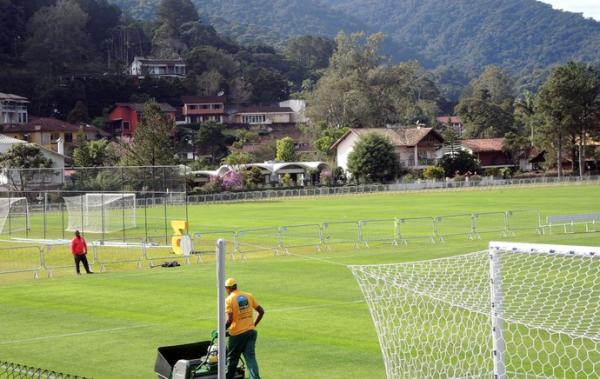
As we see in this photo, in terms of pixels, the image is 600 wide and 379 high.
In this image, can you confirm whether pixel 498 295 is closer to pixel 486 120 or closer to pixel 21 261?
pixel 21 261

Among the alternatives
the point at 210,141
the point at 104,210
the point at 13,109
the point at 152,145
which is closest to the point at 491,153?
the point at 210,141

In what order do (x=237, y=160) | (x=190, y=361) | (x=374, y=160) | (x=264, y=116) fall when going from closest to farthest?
(x=190, y=361) → (x=374, y=160) → (x=237, y=160) → (x=264, y=116)

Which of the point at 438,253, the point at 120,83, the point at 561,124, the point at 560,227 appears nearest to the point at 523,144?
the point at 561,124

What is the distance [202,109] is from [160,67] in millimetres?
25326

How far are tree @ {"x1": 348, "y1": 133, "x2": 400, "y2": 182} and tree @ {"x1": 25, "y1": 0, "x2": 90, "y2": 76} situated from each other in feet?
280

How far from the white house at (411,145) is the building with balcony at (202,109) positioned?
5456 cm

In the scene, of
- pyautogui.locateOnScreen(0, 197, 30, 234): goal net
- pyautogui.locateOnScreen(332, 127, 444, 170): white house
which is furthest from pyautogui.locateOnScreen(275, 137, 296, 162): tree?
pyautogui.locateOnScreen(0, 197, 30, 234): goal net

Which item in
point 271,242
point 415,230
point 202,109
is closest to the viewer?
point 271,242

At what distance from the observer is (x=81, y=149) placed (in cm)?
10262

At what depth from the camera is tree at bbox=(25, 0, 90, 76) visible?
565ft

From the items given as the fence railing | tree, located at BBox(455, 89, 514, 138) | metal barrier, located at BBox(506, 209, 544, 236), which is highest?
tree, located at BBox(455, 89, 514, 138)

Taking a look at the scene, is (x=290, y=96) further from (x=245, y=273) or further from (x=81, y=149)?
(x=245, y=273)

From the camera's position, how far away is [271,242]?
146 ft

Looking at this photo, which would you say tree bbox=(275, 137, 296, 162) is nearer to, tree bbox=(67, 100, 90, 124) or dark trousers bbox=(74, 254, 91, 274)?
tree bbox=(67, 100, 90, 124)
